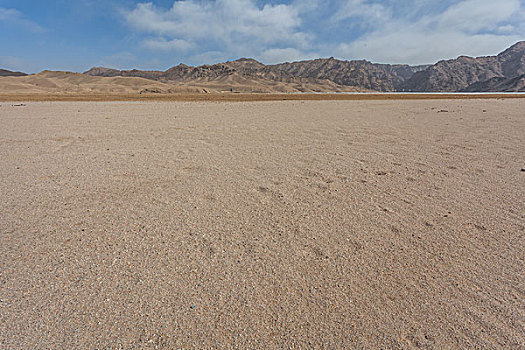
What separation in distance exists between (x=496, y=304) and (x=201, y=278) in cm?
223

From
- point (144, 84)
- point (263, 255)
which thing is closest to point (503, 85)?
point (144, 84)

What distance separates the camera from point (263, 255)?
256 cm

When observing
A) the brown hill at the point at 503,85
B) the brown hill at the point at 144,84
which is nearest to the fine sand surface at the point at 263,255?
the brown hill at the point at 144,84

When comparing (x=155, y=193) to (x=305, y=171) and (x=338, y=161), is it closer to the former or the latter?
(x=305, y=171)

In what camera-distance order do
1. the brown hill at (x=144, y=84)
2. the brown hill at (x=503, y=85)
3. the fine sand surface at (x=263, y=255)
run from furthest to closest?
1. the brown hill at (x=503, y=85)
2. the brown hill at (x=144, y=84)
3. the fine sand surface at (x=263, y=255)

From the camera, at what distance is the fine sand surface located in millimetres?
1806

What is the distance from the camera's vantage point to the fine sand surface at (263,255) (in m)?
1.81

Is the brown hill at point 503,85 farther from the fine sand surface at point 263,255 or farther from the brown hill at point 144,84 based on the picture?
the fine sand surface at point 263,255

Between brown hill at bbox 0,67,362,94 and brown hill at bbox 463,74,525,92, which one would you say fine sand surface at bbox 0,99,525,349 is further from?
brown hill at bbox 463,74,525,92

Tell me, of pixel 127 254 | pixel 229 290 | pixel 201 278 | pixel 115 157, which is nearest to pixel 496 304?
pixel 229 290

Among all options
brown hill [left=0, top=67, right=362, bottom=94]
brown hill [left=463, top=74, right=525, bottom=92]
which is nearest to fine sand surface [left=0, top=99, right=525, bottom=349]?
brown hill [left=0, top=67, right=362, bottom=94]

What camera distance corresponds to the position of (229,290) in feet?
7.01

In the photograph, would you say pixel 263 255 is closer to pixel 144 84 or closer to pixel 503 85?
pixel 144 84

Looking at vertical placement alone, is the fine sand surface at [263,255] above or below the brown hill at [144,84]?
below
